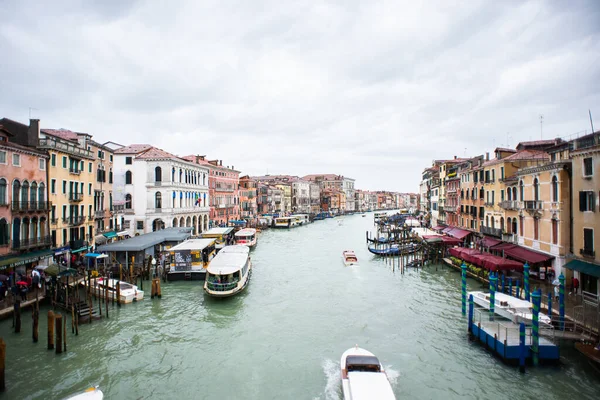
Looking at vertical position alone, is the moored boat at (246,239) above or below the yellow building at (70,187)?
below

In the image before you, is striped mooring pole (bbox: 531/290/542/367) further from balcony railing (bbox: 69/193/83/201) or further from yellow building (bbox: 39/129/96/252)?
balcony railing (bbox: 69/193/83/201)

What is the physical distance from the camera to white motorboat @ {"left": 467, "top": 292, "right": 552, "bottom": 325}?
15.2 m

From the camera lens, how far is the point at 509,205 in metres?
26.3

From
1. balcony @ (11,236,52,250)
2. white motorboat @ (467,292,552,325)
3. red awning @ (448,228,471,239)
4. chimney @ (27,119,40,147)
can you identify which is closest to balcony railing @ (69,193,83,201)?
balcony @ (11,236,52,250)

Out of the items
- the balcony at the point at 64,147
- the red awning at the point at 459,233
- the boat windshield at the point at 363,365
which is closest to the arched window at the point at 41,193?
the balcony at the point at 64,147

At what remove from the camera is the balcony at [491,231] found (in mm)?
28384

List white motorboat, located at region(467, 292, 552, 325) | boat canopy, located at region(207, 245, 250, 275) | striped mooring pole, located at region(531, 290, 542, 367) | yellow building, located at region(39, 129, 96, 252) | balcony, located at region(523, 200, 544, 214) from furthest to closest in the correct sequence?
yellow building, located at region(39, 129, 96, 252) → balcony, located at region(523, 200, 544, 214) → boat canopy, located at region(207, 245, 250, 275) → white motorboat, located at region(467, 292, 552, 325) → striped mooring pole, located at region(531, 290, 542, 367)

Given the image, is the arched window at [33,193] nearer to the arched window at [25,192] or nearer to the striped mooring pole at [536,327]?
the arched window at [25,192]

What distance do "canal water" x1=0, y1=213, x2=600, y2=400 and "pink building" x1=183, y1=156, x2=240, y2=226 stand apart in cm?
3537

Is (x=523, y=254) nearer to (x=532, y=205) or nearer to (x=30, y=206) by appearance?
(x=532, y=205)

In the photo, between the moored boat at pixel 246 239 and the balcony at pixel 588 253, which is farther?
the moored boat at pixel 246 239

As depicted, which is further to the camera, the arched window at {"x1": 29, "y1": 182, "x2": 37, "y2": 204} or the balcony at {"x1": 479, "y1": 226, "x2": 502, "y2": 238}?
the balcony at {"x1": 479, "y1": 226, "x2": 502, "y2": 238}

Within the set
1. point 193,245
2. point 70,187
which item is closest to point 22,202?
point 70,187

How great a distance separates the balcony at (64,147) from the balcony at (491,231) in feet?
109
